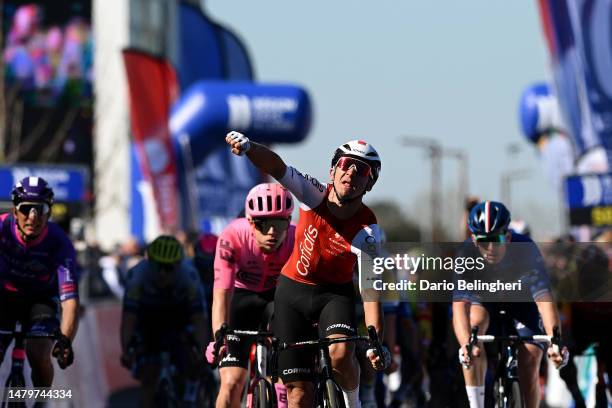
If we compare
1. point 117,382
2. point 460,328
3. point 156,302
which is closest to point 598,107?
point 117,382

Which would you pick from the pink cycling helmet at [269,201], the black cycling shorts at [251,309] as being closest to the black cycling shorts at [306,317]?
the pink cycling helmet at [269,201]

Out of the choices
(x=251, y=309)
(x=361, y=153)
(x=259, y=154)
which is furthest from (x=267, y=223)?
(x=259, y=154)

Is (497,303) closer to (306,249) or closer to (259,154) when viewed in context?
(306,249)

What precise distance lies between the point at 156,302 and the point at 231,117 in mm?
19518

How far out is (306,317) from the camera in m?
9.77

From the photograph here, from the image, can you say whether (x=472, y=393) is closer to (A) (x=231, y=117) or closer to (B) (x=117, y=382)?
(B) (x=117, y=382)

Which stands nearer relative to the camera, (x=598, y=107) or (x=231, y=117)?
(x=598, y=107)

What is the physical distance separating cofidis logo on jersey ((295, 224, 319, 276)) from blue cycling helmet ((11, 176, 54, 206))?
2.05 meters

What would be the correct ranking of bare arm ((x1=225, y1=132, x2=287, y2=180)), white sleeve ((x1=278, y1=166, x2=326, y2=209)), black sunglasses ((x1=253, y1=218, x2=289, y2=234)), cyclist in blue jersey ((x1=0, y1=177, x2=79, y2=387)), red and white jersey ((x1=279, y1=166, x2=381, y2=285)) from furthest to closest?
cyclist in blue jersey ((x1=0, y1=177, x2=79, y2=387)), black sunglasses ((x1=253, y1=218, x2=289, y2=234)), red and white jersey ((x1=279, y1=166, x2=381, y2=285)), white sleeve ((x1=278, y1=166, x2=326, y2=209)), bare arm ((x1=225, y1=132, x2=287, y2=180))

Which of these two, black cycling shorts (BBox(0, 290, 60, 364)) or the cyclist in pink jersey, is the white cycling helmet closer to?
the cyclist in pink jersey

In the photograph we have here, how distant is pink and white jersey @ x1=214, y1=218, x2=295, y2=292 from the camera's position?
1098 cm

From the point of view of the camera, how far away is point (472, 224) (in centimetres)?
1101

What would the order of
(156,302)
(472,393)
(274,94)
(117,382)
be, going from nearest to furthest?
(472,393)
(156,302)
(117,382)
(274,94)

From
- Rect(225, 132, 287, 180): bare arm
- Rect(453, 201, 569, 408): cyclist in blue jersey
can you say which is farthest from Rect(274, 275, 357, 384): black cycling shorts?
Rect(453, 201, 569, 408): cyclist in blue jersey
